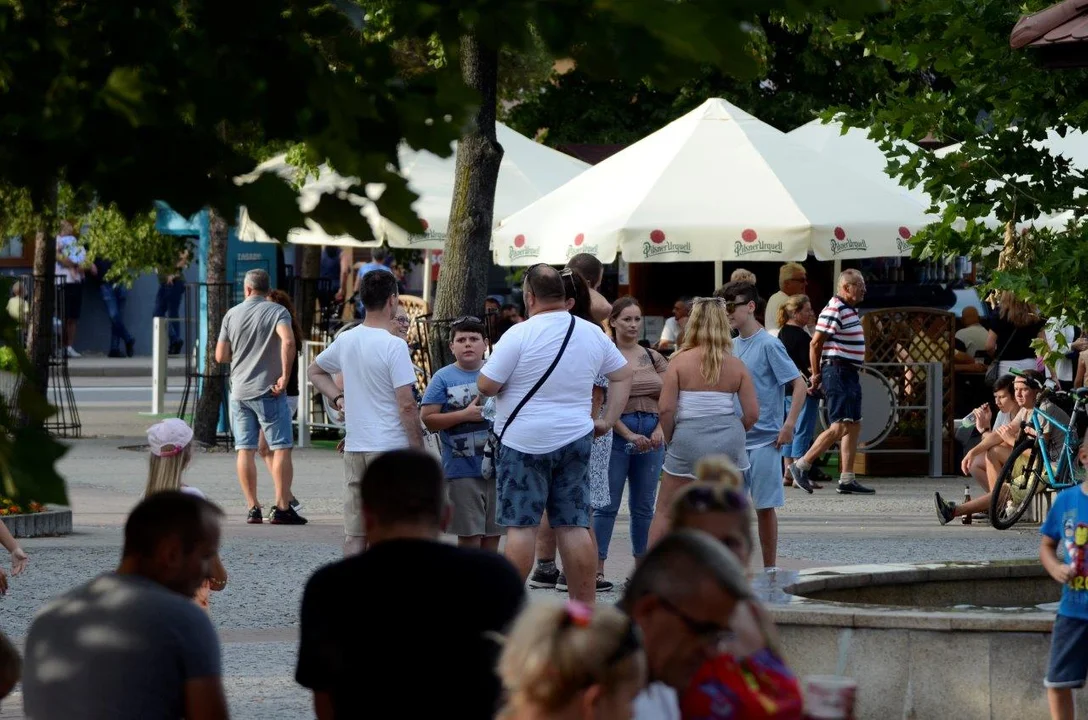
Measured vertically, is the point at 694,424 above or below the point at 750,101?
below

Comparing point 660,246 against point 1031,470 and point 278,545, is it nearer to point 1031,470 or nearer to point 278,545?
point 1031,470

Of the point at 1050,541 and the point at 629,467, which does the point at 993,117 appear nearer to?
the point at 629,467

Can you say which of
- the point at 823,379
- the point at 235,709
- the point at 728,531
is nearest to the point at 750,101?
the point at 823,379

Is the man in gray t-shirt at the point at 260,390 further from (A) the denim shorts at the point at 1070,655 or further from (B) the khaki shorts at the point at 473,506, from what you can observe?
(A) the denim shorts at the point at 1070,655

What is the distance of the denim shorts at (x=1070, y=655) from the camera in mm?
6355

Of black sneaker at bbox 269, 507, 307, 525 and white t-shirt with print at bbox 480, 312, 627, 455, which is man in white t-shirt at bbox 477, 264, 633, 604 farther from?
black sneaker at bbox 269, 507, 307, 525

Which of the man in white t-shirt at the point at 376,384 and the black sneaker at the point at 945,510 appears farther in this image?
the black sneaker at the point at 945,510

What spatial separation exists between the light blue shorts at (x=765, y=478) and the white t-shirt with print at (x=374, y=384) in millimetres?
1974

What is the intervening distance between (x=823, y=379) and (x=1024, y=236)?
21.4ft

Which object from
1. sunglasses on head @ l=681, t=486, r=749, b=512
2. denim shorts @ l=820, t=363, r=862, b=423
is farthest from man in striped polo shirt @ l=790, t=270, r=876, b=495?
sunglasses on head @ l=681, t=486, r=749, b=512

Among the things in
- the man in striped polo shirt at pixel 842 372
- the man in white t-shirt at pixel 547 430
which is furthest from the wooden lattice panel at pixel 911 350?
the man in white t-shirt at pixel 547 430

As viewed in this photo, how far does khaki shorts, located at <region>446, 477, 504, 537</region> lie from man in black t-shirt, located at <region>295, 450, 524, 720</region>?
491cm

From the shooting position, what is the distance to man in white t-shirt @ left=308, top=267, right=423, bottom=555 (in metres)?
9.31

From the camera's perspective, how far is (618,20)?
129 inches
